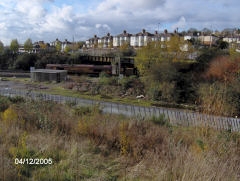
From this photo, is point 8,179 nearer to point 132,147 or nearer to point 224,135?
point 132,147

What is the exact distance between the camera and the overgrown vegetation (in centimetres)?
374

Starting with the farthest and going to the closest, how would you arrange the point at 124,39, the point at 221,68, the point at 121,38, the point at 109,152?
the point at 121,38
the point at 124,39
the point at 221,68
the point at 109,152

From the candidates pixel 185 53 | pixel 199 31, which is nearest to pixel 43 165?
pixel 185 53

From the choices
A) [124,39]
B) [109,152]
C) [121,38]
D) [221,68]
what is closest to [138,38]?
[124,39]

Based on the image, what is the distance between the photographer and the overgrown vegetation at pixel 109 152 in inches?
147

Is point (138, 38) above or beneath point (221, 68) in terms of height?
above

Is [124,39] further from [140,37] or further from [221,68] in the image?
[221,68]

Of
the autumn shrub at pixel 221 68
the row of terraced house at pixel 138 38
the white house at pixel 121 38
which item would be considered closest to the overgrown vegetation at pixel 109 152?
the autumn shrub at pixel 221 68

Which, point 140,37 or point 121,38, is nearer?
point 140,37

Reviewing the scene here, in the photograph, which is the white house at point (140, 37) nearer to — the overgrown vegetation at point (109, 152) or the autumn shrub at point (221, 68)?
the autumn shrub at point (221, 68)

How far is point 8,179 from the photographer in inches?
138

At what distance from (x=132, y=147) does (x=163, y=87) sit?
21875 mm

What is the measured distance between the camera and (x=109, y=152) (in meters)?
5.36

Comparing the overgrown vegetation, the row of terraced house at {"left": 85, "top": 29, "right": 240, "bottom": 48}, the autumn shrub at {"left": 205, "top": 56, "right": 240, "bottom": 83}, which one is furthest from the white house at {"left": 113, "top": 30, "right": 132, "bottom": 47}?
the overgrown vegetation
